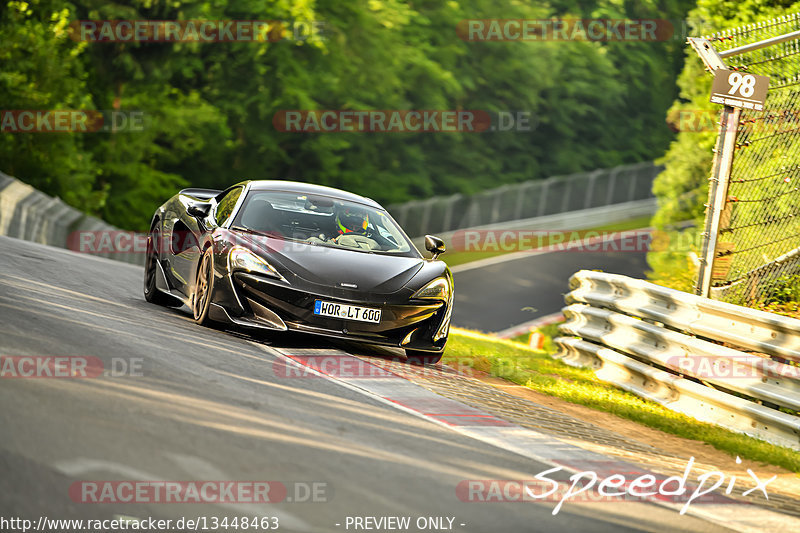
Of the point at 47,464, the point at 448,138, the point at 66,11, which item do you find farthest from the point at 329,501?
the point at 448,138

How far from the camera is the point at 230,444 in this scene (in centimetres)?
553

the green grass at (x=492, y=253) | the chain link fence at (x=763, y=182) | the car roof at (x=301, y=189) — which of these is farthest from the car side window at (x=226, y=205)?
the green grass at (x=492, y=253)

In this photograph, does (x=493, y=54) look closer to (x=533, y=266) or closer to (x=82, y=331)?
(x=533, y=266)

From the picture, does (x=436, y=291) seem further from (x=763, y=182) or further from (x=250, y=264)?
(x=763, y=182)

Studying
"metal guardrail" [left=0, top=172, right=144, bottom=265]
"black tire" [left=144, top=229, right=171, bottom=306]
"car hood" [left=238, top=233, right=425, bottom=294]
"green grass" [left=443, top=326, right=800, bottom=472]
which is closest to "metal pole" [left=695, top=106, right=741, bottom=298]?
"green grass" [left=443, top=326, right=800, bottom=472]

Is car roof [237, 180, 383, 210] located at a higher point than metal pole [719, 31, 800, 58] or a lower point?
lower

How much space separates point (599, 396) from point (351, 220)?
293cm
